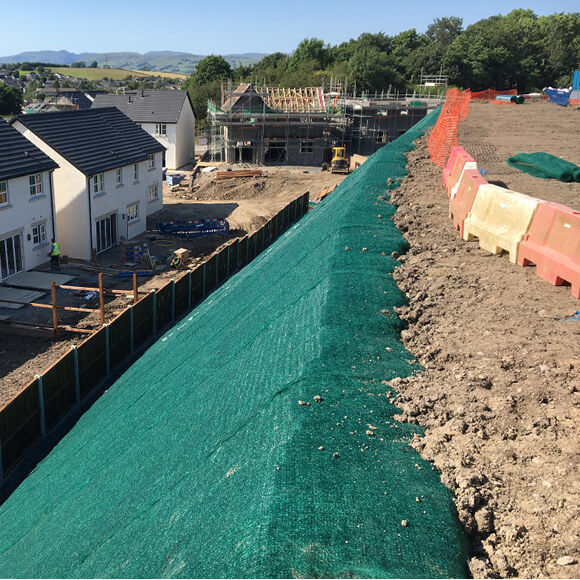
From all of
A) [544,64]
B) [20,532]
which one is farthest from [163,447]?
[544,64]

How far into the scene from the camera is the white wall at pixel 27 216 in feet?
70.7

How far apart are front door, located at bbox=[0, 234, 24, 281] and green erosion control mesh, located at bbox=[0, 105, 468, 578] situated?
38.3 feet

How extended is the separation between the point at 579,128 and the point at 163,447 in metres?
33.0

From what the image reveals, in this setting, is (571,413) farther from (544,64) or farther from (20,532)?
(544,64)

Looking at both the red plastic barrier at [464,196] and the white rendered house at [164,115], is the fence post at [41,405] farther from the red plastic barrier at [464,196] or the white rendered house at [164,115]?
the white rendered house at [164,115]

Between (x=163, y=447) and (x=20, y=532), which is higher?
(x=163, y=447)

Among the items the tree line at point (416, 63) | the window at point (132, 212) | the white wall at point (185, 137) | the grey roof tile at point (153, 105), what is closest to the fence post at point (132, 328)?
the window at point (132, 212)

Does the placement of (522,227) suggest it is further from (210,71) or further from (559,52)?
(559,52)

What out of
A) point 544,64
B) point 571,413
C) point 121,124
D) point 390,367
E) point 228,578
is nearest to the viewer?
point 228,578

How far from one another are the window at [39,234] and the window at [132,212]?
19.3ft

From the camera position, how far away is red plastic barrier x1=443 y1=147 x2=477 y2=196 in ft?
48.7

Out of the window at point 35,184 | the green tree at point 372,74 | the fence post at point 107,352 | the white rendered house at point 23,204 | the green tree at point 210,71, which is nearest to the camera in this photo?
the fence post at point 107,352

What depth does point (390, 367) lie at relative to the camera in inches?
323

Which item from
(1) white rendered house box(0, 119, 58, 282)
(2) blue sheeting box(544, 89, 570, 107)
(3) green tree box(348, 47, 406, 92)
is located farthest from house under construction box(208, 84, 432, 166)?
(1) white rendered house box(0, 119, 58, 282)
